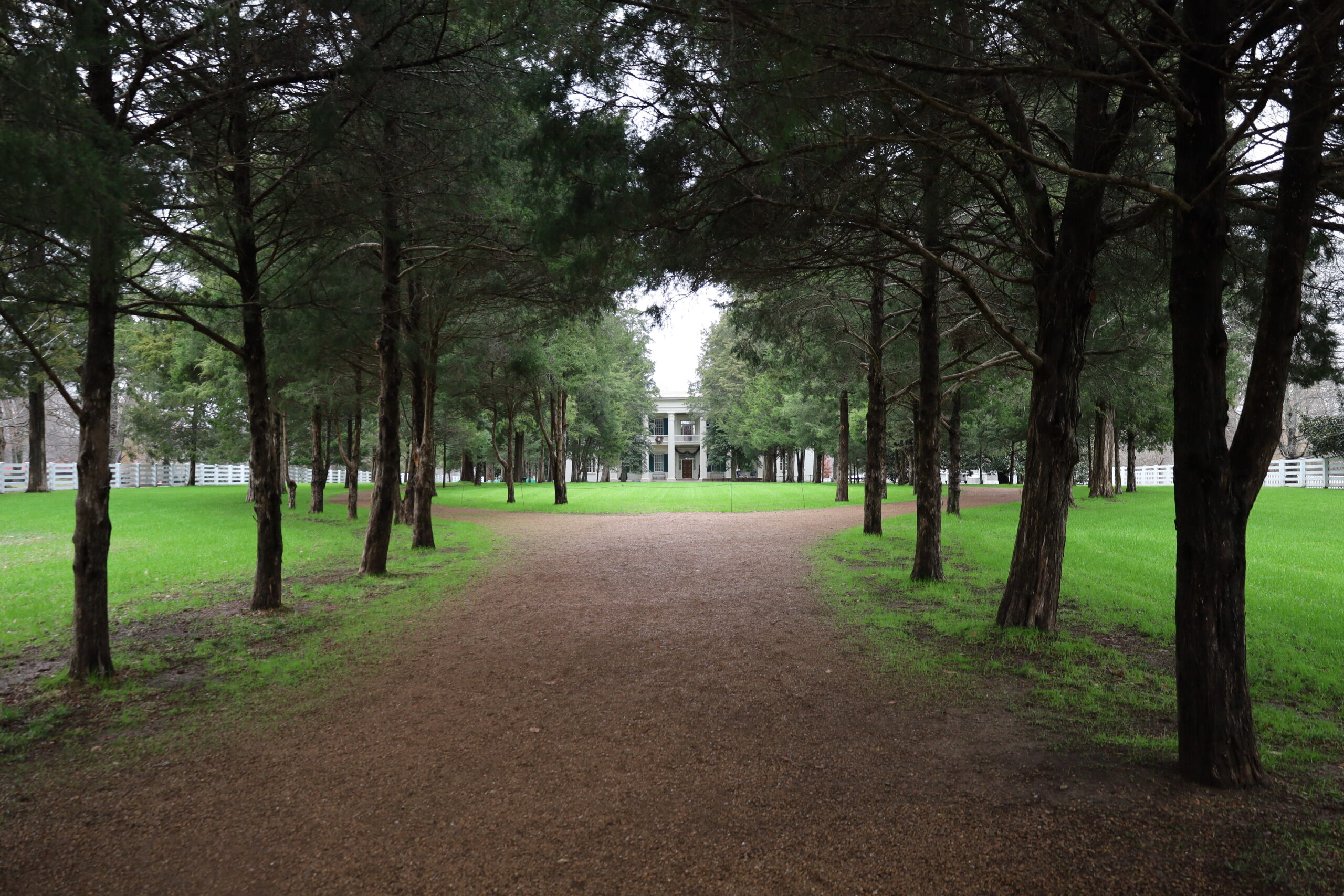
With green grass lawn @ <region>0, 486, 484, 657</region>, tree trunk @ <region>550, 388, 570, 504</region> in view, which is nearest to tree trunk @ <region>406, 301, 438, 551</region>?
green grass lawn @ <region>0, 486, 484, 657</region>

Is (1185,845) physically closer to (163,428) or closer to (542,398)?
(542,398)

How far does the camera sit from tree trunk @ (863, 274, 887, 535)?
578 inches

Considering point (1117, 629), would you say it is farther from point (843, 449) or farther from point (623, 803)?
point (843, 449)

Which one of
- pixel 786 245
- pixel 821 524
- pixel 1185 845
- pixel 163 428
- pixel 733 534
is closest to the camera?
pixel 1185 845

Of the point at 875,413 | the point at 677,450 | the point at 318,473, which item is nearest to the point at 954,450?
the point at 875,413

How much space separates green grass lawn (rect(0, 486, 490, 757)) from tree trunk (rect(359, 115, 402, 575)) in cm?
57

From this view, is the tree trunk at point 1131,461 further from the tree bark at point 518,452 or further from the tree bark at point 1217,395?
the tree bark at point 1217,395

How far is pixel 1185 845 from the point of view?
3.20 m

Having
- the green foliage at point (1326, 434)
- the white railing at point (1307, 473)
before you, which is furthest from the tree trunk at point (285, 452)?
the white railing at point (1307, 473)

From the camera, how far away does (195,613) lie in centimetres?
864

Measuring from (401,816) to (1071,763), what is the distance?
383 cm

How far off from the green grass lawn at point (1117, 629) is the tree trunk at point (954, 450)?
4.68 m

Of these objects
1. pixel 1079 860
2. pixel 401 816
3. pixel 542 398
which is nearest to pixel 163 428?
pixel 542 398

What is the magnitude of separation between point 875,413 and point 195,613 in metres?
12.7
